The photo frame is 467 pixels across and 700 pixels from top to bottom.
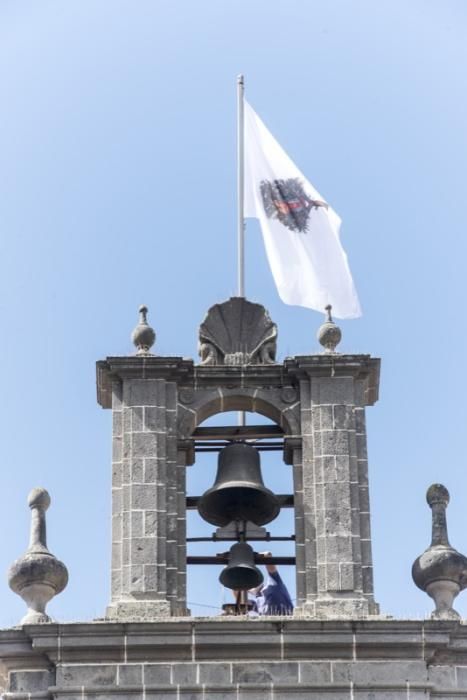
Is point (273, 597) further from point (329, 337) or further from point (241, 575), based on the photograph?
point (329, 337)

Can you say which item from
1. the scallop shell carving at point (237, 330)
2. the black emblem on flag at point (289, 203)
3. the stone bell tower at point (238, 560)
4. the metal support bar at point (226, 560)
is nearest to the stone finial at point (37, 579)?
the stone bell tower at point (238, 560)

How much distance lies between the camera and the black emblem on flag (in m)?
37.0

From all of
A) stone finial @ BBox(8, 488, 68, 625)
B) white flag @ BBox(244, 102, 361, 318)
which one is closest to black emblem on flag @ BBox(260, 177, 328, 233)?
white flag @ BBox(244, 102, 361, 318)

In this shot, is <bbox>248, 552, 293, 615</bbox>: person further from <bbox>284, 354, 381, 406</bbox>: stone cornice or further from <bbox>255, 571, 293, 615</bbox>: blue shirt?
<bbox>284, 354, 381, 406</bbox>: stone cornice

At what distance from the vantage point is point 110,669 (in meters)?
31.4

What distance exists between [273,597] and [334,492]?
1951mm

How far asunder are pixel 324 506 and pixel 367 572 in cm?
107

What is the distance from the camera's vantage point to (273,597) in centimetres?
3416

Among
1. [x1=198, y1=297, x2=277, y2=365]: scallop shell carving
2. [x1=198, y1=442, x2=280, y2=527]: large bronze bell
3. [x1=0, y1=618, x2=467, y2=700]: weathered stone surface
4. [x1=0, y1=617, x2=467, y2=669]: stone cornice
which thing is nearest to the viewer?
[x1=0, y1=618, x2=467, y2=700]: weathered stone surface

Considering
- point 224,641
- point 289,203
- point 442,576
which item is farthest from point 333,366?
point 224,641

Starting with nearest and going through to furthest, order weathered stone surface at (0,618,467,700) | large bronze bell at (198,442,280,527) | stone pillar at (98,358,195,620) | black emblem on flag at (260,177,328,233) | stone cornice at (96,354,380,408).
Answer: weathered stone surface at (0,618,467,700) → stone pillar at (98,358,195,620) → stone cornice at (96,354,380,408) → large bronze bell at (198,442,280,527) → black emblem on flag at (260,177,328,233)

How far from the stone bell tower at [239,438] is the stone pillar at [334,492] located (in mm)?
13

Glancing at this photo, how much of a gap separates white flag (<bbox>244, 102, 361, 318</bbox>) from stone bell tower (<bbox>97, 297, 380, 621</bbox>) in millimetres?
1618

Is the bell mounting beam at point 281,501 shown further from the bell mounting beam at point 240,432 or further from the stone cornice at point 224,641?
the stone cornice at point 224,641
